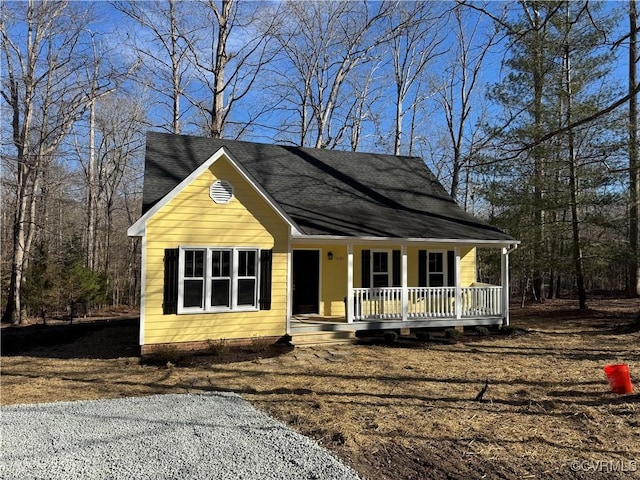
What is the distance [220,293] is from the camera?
392 inches

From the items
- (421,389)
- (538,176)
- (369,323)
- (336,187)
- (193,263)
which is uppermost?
(538,176)

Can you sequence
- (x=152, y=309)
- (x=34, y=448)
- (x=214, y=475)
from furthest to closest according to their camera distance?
(x=152, y=309), (x=34, y=448), (x=214, y=475)

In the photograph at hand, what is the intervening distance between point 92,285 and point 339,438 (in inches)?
555

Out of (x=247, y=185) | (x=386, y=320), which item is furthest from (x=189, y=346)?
(x=386, y=320)

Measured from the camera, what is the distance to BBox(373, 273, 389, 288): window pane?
12.8m

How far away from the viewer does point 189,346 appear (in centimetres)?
963

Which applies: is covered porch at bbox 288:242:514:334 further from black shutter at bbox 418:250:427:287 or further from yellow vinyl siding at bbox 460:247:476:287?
yellow vinyl siding at bbox 460:247:476:287

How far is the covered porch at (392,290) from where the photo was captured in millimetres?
11453

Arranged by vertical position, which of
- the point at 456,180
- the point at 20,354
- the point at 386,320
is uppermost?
the point at 456,180

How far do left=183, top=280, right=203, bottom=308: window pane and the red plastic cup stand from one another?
7719 mm

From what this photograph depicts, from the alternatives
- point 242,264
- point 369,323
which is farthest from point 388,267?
point 242,264

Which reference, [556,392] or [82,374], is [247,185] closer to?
[82,374]

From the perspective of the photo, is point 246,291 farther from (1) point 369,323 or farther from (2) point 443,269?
(2) point 443,269

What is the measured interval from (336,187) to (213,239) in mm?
5217
